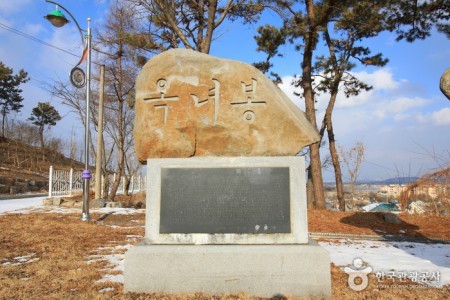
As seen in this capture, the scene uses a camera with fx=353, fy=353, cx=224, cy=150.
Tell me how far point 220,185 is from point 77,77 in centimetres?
776

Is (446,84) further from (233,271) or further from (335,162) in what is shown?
(335,162)

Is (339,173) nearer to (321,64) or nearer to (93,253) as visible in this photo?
(321,64)

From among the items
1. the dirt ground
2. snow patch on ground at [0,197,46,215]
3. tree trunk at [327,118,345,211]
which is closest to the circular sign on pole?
snow patch on ground at [0,197,46,215]

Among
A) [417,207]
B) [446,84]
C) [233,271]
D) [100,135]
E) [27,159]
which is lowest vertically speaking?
Answer: [233,271]

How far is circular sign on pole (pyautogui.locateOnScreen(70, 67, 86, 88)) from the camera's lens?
978 cm

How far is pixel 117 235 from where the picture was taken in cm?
709

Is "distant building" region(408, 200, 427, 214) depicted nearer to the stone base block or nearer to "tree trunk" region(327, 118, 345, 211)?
"tree trunk" region(327, 118, 345, 211)

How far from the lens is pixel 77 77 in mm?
9961

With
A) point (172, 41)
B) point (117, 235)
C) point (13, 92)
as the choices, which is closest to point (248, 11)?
point (172, 41)

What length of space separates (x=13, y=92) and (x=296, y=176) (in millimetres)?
37969

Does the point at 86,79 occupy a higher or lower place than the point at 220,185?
higher

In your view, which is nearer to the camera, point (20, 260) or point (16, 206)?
point (20, 260)

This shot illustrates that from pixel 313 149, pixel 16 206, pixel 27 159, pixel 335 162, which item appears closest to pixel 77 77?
pixel 16 206

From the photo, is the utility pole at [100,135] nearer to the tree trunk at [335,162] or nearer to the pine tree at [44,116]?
the tree trunk at [335,162]
